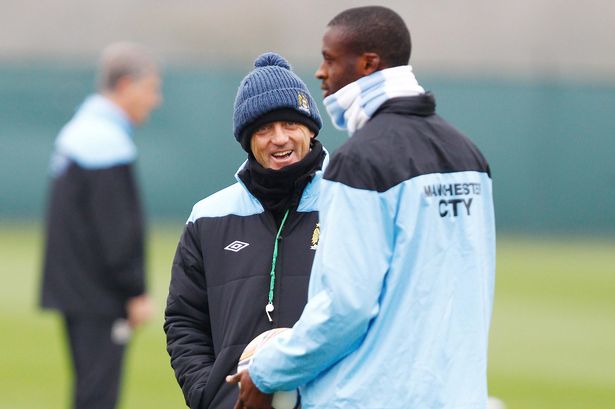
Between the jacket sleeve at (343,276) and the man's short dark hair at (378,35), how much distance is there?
431mm

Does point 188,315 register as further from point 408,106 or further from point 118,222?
point 118,222

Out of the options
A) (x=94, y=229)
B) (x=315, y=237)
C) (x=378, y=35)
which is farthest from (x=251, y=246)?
(x=94, y=229)

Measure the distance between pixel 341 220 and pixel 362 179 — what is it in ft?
0.42

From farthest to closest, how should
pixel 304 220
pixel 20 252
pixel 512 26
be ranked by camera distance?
pixel 512 26, pixel 20 252, pixel 304 220

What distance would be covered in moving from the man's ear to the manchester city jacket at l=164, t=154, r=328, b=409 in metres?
0.71

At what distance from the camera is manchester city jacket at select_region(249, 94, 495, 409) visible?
331 cm

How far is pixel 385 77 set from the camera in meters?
3.49

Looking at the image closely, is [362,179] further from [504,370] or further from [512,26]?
[512,26]

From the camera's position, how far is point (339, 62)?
3539 millimetres

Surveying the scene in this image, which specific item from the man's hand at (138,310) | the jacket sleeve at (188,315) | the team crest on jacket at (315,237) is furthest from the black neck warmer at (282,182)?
the man's hand at (138,310)

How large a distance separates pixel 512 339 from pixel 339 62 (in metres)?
9.08

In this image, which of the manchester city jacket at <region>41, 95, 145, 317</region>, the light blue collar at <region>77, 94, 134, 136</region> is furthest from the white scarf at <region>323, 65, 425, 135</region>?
the light blue collar at <region>77, 94, 134, 136</region>

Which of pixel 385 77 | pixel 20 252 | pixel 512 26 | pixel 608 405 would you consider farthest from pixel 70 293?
pixel 512 26

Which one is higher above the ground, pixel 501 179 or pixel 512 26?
pixel 512 26
